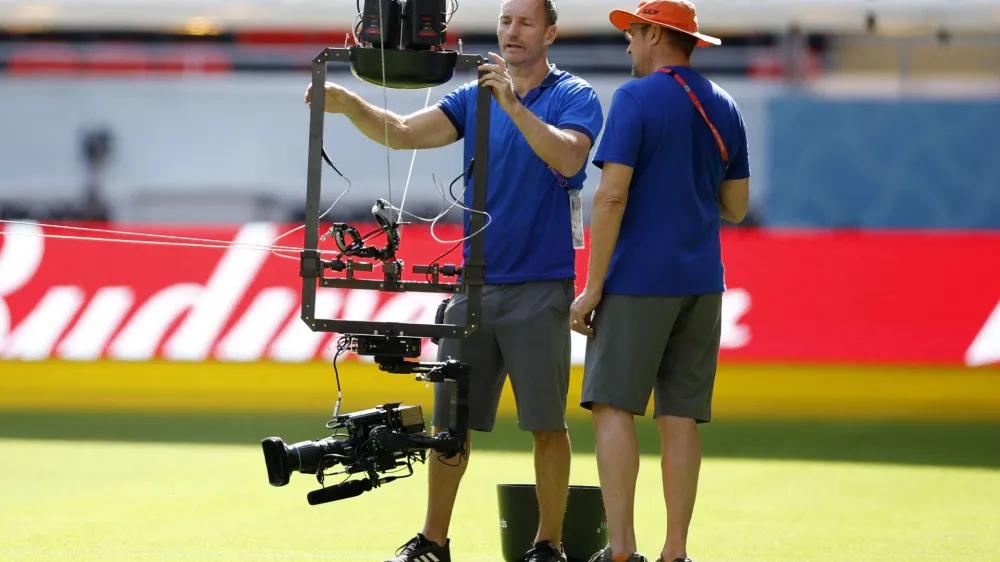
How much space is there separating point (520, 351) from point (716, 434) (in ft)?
14.7

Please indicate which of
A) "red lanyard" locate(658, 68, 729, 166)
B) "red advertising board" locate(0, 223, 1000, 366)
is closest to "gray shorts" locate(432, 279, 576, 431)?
"red lanyard" locate(658, 68, 729, 166)

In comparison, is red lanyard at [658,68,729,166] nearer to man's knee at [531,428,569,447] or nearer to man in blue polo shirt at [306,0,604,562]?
man in blue polo shirt at [306,0,604,562]

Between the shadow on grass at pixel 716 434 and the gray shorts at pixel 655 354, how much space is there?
3756mm

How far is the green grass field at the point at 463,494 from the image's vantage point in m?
5.44

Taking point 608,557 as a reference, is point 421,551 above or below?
below

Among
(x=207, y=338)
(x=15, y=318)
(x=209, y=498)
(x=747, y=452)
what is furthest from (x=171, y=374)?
(x=747, y=452)

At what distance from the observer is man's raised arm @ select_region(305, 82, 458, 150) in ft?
15.0

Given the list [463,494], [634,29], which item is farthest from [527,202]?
[463,494]

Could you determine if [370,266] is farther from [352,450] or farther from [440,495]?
[440,495]

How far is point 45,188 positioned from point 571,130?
47.6 feet

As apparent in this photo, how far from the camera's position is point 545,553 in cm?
471

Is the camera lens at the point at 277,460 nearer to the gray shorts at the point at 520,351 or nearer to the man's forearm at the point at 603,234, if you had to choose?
the gray shorts at the point at 520,351

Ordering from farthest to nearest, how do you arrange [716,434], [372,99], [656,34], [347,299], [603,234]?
1. [372,99]
2. [347,299]
3. [716,434]
4. [656,34]
5. [603,234]

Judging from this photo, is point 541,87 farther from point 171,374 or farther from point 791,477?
point 171,374
